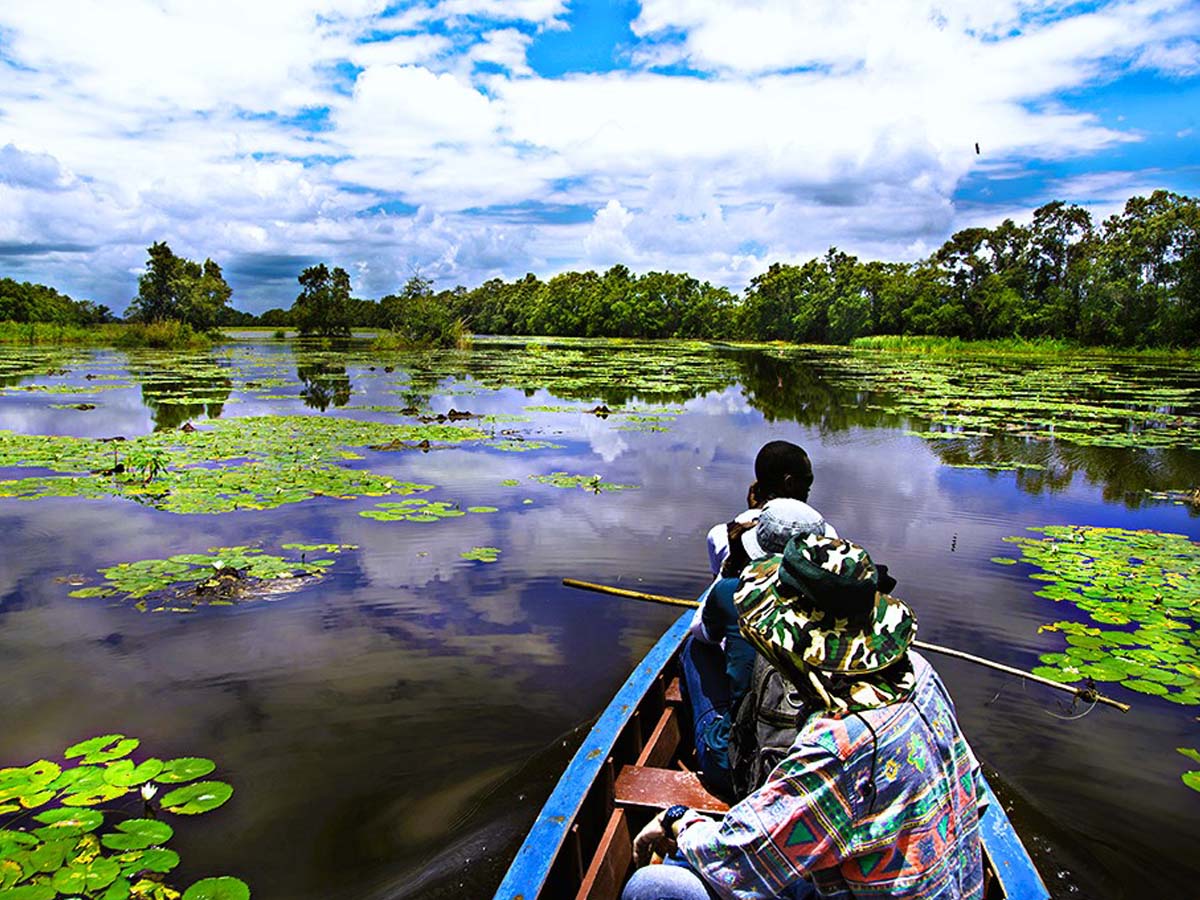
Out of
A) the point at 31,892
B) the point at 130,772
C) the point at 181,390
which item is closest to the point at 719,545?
the point at 31,892

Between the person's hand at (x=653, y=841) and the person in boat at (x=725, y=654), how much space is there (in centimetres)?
31

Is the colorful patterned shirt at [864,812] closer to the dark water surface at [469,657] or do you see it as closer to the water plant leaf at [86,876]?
the dark water surface at [469,657]

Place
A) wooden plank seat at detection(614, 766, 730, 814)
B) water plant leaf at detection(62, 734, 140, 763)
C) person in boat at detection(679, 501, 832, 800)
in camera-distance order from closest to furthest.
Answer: person in boat at detection(679, 501, 832, 800) → wooden plank seat at detection(614, 766, 730, 814) → water plant leaf at detection(62, 734, 140, 763)

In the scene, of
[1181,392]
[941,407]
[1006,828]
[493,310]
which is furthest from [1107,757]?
[493,310]

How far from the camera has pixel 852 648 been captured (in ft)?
4.52

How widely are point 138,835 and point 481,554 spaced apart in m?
3.40

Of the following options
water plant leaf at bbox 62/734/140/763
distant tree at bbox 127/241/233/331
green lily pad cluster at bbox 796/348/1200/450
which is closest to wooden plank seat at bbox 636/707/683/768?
water plant leaf at bbox 62/734/140/763

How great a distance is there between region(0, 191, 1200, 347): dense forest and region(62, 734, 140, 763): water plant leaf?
3634 cm

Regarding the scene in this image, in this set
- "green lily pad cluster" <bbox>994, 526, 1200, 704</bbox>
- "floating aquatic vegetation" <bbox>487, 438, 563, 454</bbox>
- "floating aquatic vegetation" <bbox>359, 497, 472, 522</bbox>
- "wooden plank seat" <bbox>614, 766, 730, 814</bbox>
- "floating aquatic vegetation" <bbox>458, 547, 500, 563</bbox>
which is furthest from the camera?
"floating aquatic vegetation" <bbox>487, 438, 563, 454</bbox>

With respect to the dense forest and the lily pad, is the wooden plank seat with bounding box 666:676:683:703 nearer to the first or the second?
the lily pad

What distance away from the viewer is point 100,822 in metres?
2.81

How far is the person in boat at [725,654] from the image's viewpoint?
2.14 m

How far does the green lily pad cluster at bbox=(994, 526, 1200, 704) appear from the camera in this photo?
4.19 metres

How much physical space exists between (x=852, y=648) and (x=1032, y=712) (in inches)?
133
